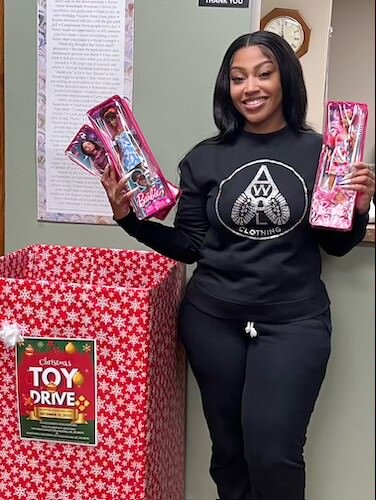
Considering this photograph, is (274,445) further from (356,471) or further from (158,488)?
(356,471)

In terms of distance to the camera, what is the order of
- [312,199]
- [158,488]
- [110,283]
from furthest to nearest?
[110,283] < [158,488] < [312,199]

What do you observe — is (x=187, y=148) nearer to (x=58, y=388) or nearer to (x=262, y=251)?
(x=262, y=251)

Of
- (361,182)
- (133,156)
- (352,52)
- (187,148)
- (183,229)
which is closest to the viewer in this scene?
(361,182)

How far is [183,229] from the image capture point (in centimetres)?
158

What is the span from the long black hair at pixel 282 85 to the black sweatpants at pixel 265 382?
1.35 ft

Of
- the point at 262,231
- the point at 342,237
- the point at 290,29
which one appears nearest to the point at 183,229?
the point at 262,231

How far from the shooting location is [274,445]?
1462mm

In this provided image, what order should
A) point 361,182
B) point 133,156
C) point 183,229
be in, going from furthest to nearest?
point 183,229 < point 133,156 < point 361,182

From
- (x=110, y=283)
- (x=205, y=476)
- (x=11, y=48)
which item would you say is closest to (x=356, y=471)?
(x=205, y=476)

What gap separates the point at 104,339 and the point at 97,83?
0.69 metres

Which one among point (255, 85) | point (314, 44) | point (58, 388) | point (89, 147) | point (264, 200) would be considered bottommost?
point (58, 388)

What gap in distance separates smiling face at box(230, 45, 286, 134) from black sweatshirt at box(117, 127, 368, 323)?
6 cm

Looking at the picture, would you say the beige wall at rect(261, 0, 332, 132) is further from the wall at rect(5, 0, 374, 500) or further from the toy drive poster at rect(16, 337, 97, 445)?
the toy drive poster at rect(16, 337, 97, 445)

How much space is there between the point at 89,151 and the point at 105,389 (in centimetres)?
50
